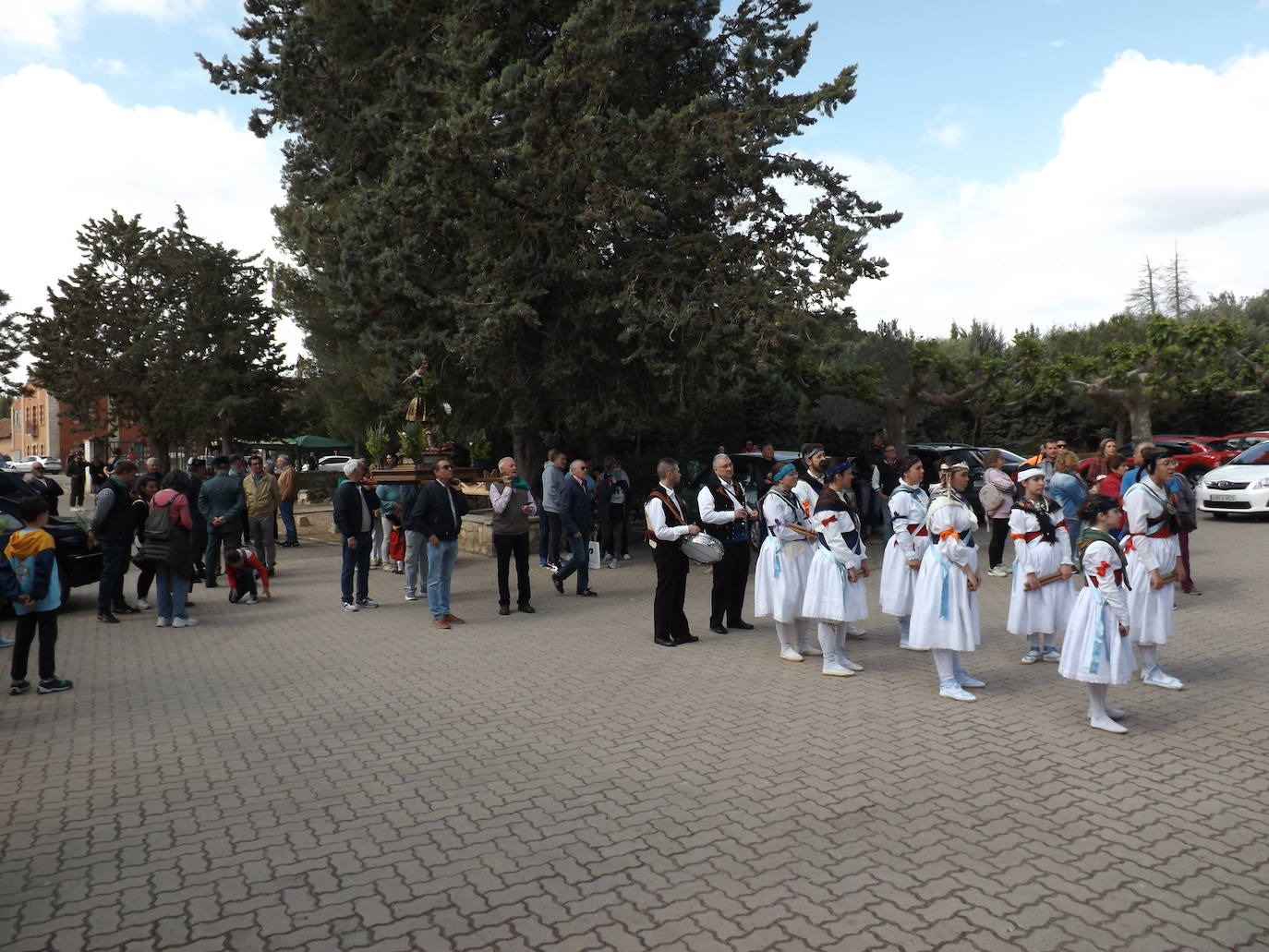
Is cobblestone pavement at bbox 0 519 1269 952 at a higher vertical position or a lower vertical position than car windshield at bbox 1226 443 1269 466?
lower

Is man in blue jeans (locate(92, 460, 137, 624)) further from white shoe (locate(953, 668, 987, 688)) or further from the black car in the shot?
white shoe (locate(953, 668, 987, 688))

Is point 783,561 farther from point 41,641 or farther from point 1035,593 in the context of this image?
point 41,641

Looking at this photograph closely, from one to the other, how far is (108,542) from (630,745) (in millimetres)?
7655

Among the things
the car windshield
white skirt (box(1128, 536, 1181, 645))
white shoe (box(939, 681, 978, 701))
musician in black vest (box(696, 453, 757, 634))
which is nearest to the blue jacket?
musician in black vest (box(696, 453, 757, 634))

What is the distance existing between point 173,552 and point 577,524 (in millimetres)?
4977

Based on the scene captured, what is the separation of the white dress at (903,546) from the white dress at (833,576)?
1.53 ft

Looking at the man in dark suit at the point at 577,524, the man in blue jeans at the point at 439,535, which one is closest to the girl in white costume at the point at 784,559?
the man in blue jeans at the point at 439,535

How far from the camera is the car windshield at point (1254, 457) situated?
68.8 ft

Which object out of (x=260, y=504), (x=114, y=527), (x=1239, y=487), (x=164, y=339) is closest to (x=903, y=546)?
(x=114, y=527)

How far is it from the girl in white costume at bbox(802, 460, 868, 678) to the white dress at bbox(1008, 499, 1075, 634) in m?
1.34

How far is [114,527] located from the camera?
10.7 metres

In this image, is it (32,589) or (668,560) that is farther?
(668,560)

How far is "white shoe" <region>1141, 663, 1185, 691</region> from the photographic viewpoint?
739 cm

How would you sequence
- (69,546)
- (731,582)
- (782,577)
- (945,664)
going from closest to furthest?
(945,664)
(782,577)
(731,582)
(69,546)
